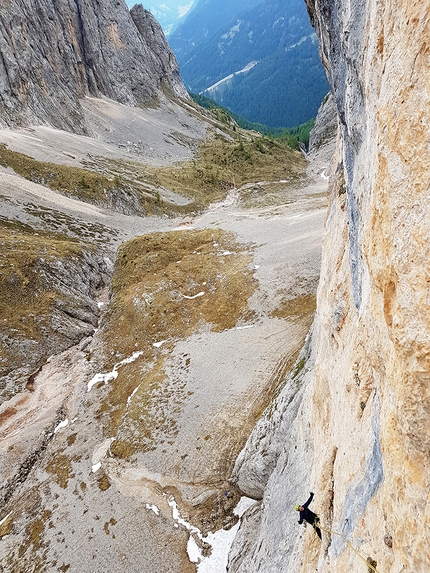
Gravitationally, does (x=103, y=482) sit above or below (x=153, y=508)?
above

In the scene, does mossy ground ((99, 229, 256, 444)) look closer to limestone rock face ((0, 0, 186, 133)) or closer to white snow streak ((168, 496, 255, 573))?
white snow streak ((168, 496, 255, 573))

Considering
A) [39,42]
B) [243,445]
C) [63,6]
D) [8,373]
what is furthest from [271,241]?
[63,6]

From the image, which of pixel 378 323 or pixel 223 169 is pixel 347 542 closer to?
pixel 378 323

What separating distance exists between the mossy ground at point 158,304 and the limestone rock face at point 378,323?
1821 centimetres

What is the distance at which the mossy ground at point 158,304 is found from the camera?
29.8m

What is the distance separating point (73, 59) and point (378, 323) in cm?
15192

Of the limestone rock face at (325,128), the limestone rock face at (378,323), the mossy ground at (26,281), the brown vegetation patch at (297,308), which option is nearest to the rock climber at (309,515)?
the limestone rock face at (378,323)

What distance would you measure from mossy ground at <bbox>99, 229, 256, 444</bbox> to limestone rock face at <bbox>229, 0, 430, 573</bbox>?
18.2 metres

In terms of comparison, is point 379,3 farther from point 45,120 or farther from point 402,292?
point 45,120

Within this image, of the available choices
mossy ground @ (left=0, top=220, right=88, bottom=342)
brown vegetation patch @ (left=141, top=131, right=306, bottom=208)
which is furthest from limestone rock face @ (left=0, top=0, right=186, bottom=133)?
mossy ground @ (left=0, top=220, right=88, bottom=342)

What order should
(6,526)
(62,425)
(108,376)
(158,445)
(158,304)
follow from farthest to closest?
(158,304) < (108,376) < (62,425) < (158,445) < (6,526)

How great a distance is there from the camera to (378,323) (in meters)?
7.41

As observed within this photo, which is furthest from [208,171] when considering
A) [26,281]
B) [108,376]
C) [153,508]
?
[153,508]

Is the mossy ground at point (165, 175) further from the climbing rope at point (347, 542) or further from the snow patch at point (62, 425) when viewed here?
the climbing rope at point (347, 542)
